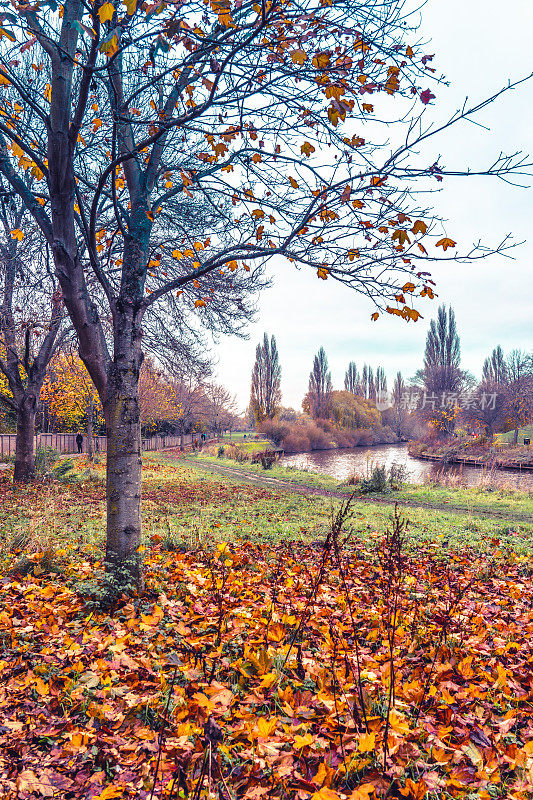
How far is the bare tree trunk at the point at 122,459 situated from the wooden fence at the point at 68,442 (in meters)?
14.1

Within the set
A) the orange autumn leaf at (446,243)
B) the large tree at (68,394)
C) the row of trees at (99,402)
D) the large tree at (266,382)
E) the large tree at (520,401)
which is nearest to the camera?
the orange autumn leaf at (446,243)

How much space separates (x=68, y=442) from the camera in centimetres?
2592

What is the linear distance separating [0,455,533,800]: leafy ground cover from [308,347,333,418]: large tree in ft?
129

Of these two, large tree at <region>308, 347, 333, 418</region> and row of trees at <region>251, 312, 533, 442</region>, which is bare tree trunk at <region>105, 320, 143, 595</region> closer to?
row of trees at <region>251, 312, 533, 442</region>

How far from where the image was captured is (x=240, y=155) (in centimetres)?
411

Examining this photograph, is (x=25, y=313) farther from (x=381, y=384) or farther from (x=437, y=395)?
A: (x=381, y=384)

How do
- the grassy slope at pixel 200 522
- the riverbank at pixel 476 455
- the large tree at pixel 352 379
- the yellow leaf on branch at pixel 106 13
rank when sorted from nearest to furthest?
the yellow leaf on branch at pixel 106 13, the grassy slope at pixel 200 522, the riverbank at pixel 476 455, the large tree at pixel 352 379

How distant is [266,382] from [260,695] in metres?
39.8

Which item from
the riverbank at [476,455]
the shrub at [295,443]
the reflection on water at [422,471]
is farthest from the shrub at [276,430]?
the riverbank at [476,455]

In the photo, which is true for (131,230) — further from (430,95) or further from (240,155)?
(430,95)

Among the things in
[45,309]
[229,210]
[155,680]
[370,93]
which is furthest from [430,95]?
[45,309]

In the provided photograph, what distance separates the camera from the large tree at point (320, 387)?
43812 mm

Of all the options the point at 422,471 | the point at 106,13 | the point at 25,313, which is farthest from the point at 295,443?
the point at 106,13

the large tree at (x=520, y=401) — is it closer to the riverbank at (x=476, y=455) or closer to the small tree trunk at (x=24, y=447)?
the riverbank at (x=476, y=455)
